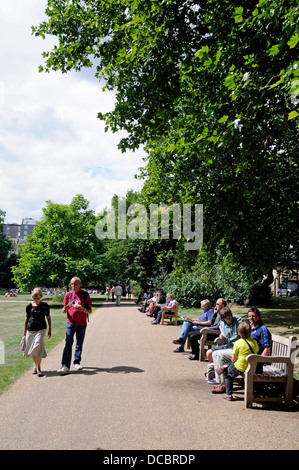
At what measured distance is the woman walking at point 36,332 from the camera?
24.3ft

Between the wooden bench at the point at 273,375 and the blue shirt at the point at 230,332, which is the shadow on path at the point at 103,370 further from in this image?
the wooden bench at the point at 273,375

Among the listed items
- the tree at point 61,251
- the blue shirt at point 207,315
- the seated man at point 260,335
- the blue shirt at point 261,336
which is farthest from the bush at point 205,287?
the blue shirt at point 261,336

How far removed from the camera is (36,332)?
753 cm

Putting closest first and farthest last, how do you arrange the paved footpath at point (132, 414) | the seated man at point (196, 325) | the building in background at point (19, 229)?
the paved footpath at point (132, 414)
the seated man at point (196, 325)
the building in background at point (19, 229)

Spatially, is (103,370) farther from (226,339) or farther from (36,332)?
(226,339)

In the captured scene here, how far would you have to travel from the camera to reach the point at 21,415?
16.6 ft

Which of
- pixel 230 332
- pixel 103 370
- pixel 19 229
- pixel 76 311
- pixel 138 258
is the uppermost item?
pixel 19 229

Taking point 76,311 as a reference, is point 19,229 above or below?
above

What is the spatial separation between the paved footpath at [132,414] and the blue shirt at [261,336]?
0.86 metres

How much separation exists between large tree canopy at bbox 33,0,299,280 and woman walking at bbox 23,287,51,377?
13.5ft

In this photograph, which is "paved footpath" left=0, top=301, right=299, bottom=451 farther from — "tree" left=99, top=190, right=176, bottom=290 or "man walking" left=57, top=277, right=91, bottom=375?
"tree" left=99, top=190, right=176, bottom=290

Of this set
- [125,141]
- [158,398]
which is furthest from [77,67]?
[158,398]

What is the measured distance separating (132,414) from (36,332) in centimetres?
310

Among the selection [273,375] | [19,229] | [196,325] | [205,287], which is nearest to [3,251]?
[205,287]
